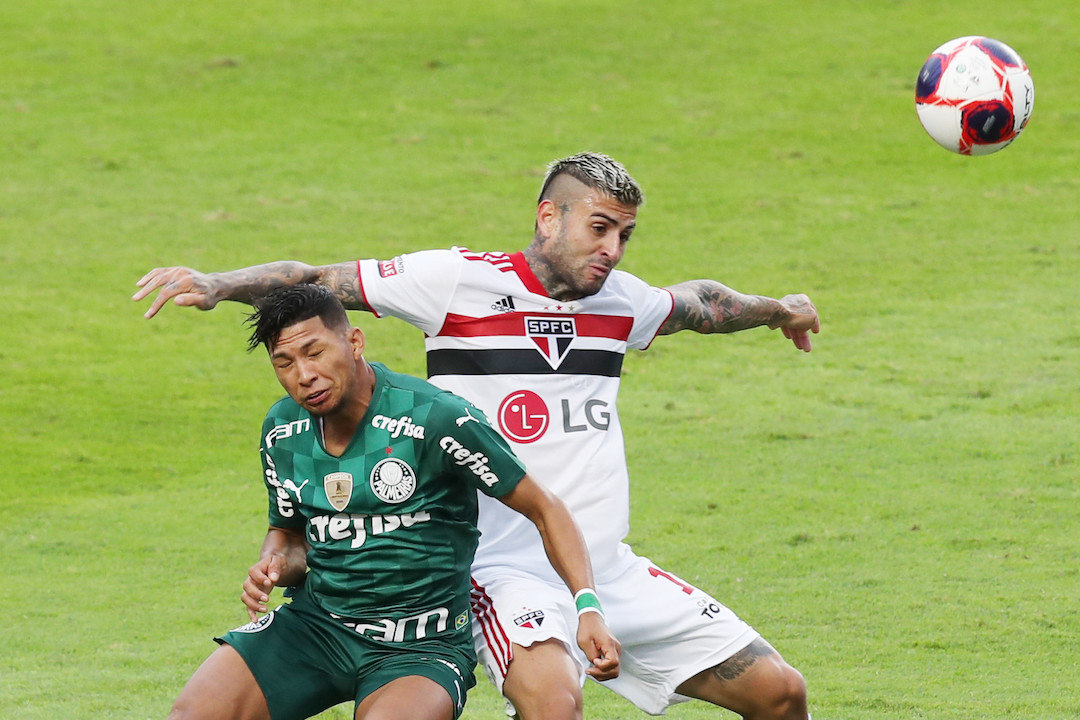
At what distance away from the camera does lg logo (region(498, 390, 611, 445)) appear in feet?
17.4

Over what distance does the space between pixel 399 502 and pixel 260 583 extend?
0.50m

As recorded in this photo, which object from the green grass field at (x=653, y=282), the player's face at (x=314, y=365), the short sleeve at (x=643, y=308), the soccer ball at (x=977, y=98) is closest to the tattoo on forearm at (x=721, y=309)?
the short sleeve at (x=643, y=308)

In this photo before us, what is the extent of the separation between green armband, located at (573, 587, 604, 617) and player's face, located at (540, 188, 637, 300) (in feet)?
4.32

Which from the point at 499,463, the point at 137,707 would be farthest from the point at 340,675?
the point at 137,707

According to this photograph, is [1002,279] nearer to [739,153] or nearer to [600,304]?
[739,153]

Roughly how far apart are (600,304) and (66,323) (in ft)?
34.4

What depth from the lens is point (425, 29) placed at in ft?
78.2

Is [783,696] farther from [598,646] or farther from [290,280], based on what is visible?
[290,280]

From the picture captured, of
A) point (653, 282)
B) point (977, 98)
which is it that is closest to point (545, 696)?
point (977, 98)

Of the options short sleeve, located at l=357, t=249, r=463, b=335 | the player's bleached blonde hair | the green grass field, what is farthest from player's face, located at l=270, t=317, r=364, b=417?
the green grass field

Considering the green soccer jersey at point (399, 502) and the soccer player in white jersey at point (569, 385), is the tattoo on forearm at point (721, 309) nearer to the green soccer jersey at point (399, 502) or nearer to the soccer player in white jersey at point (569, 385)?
the soccer player in white jersey at point (569, 385)

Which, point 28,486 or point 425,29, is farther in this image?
point 425,29

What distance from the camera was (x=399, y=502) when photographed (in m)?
4.67

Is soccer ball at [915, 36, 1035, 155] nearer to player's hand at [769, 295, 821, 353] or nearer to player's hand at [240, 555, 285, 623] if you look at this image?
player's hand at [769, 295, 821, 353]
